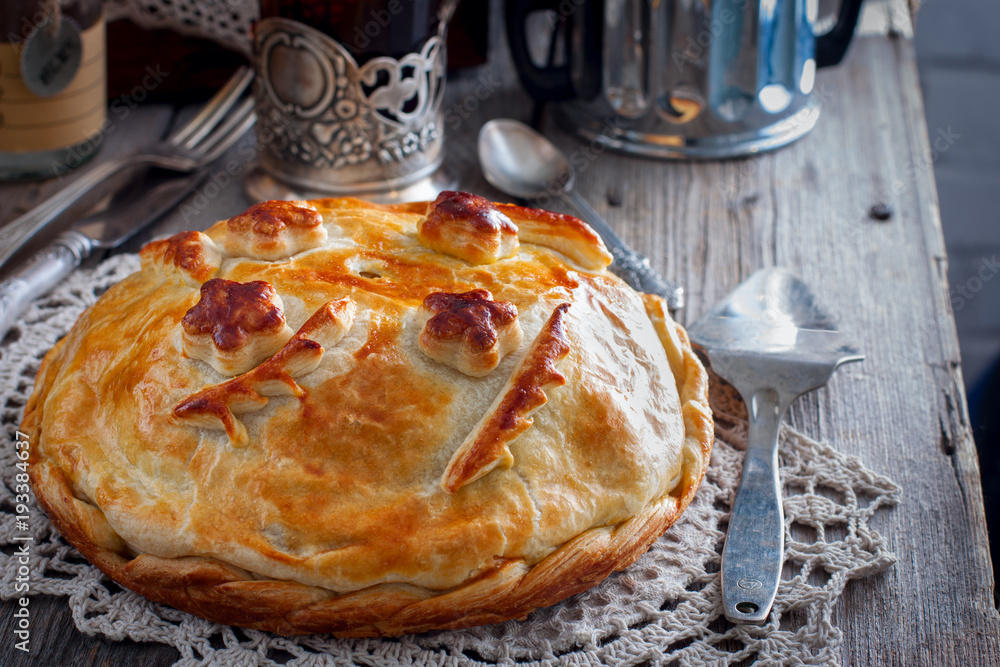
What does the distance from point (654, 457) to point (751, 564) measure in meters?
0.22

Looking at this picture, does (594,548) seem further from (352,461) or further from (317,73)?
(317,73)

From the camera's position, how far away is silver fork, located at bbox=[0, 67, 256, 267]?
2.06 meters

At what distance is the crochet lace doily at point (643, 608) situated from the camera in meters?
1.25

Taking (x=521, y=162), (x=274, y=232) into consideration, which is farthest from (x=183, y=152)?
(x=274, y=232)

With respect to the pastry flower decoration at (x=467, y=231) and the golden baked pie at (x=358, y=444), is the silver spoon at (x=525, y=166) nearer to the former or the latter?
the pastry flower decoration at (x=467, y=231)

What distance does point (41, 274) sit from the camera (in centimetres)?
195

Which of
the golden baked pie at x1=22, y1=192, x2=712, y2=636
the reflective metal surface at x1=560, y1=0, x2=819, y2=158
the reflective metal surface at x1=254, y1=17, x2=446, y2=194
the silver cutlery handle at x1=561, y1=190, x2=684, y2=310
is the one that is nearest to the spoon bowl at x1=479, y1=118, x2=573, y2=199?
the reflective metal surface at x1=254, y1=17, x2=446, y2=194

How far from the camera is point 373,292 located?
142cm

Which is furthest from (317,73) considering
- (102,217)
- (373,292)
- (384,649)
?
(384,649)

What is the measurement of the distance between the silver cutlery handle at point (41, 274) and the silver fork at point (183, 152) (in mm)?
71

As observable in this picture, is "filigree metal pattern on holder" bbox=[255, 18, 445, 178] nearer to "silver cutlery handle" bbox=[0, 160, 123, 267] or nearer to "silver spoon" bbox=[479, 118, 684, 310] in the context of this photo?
"silver spoon" bbox=[479, 118, 684, 310]

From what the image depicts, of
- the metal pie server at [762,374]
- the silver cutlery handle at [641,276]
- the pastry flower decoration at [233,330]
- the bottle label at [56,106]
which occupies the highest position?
the pastry flower decoration at [233,330]

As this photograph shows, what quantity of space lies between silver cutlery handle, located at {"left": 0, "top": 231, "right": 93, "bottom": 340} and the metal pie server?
139 cm

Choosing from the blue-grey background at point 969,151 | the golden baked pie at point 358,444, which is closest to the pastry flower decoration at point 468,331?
the golden baked pie at point 358,444
